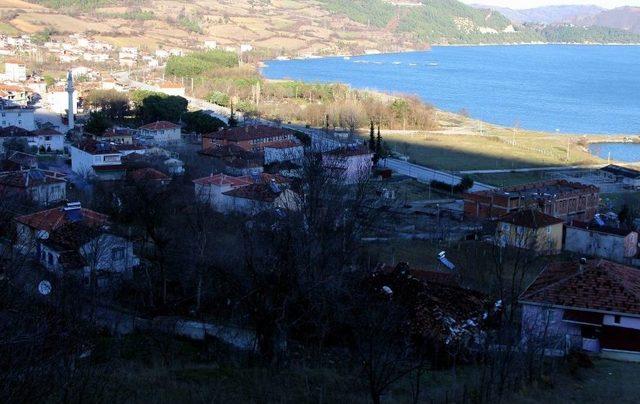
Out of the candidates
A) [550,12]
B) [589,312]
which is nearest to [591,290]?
[589,312]

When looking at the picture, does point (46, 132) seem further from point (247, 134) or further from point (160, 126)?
point (247, 134)

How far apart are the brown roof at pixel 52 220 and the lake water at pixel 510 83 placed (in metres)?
18.8

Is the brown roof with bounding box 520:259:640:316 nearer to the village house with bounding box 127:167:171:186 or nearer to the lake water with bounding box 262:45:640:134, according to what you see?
the village house with bounding box 127:167:171:186

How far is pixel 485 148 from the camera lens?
60.7 ft

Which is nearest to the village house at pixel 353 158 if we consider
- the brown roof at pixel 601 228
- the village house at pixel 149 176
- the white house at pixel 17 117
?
the village house at pixel 149 176

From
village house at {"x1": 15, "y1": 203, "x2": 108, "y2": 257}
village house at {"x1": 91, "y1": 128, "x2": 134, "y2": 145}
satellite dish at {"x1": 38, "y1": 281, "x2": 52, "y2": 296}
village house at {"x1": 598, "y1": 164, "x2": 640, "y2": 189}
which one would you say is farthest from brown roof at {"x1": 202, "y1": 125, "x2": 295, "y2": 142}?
satellite dish at {"x1": 38, "y1": 281, "x2": 52, "y2": 296}

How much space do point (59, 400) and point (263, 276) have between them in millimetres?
1847

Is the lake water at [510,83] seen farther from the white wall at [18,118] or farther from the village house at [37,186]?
the village house at [37,186]

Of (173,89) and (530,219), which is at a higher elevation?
(173,89)

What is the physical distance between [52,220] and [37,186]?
103 inches

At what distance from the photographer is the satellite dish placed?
4740 mm

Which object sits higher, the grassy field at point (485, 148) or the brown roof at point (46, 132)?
the brown roof at point (46, 132)

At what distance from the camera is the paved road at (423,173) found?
13516mm

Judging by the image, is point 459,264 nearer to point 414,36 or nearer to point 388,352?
point 388,352
